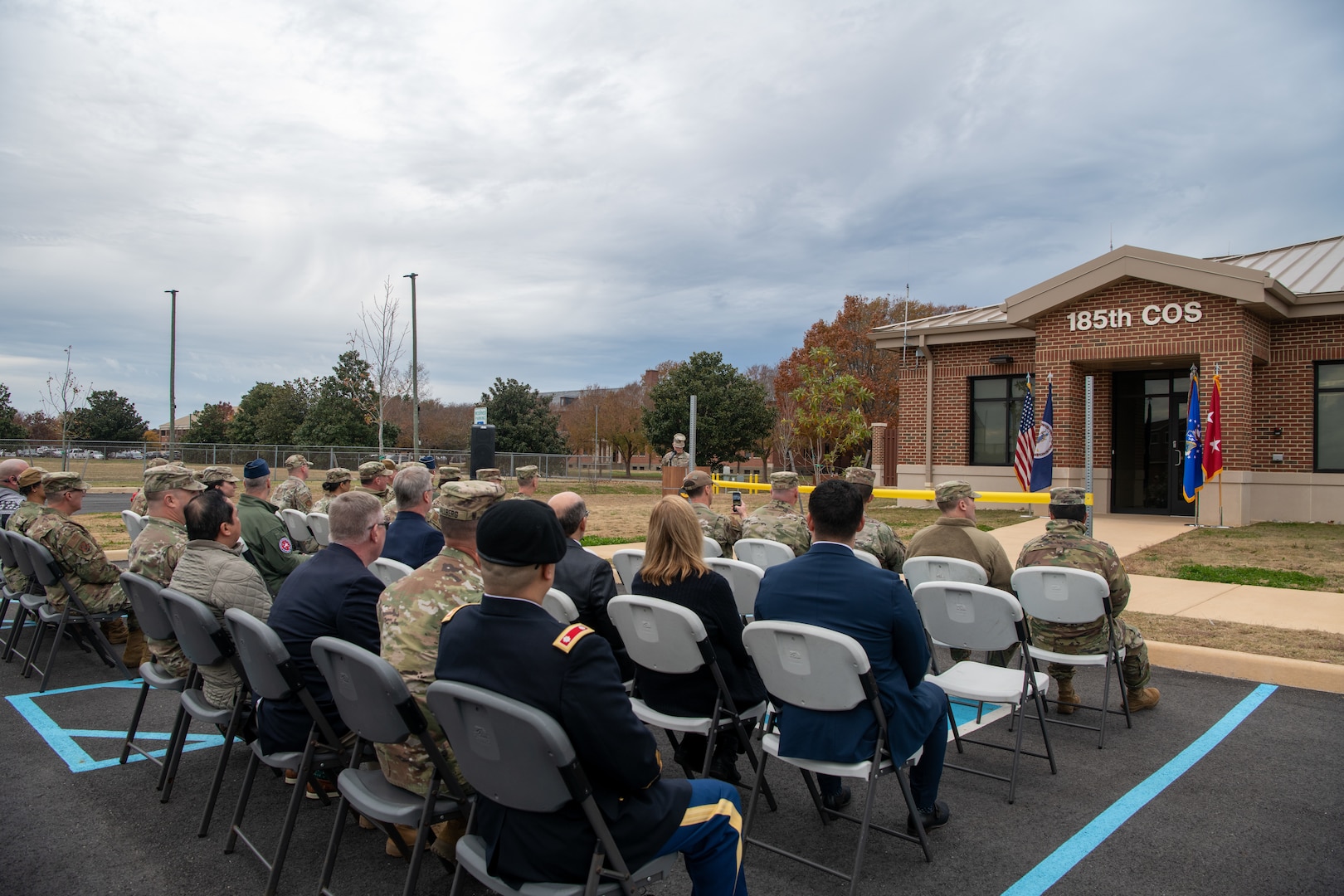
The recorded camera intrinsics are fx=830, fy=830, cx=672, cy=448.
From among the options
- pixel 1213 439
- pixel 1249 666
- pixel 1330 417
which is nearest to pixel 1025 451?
pixel 1213 439

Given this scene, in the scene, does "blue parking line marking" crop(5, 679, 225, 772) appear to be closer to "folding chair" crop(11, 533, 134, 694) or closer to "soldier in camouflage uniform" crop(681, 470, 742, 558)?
"folding chair" crop(11, 533, 134, 694)

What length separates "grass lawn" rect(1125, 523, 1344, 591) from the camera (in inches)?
376

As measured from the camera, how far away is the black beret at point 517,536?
2273 millimetres

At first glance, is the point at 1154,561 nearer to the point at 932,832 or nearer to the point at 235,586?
the point at 932,832

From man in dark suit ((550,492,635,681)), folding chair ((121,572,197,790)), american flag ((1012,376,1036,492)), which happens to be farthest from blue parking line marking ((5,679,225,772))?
american flag ((1012,376,1036,492))

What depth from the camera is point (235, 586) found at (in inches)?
154

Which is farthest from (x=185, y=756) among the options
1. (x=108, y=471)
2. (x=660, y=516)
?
(x=108, y=471)

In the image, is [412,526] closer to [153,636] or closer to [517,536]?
[153,636]

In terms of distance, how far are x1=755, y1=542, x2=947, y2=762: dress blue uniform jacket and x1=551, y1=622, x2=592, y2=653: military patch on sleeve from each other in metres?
1.36

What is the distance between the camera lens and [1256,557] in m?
11.2

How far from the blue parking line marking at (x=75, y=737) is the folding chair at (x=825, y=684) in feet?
10.8

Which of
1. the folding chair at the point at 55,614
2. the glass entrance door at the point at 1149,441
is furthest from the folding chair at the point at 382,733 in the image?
the glass entrance door at the point at 1149,441

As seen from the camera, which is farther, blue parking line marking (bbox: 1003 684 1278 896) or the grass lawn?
the grass lawn

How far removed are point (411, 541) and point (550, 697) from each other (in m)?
3.43
